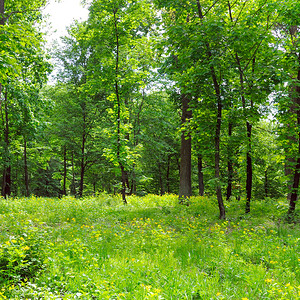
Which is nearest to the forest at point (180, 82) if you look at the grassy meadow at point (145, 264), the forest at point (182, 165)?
the forest at point (182, 165)

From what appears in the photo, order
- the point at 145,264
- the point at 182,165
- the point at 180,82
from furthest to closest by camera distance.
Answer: the point at 182,165, the point at 180,82, the point at 145,264

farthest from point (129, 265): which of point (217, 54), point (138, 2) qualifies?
point (138, 2)

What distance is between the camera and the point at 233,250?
5242mm

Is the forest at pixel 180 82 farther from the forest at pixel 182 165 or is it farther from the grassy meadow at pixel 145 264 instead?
the grassy meadow at pixel 145 264

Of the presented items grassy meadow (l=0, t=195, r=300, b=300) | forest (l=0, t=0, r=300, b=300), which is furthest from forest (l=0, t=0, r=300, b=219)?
grassy meadow (l=0, t=195, r=300, b=300)

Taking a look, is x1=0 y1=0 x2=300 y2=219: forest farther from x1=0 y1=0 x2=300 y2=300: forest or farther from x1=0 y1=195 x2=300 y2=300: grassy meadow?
x1=0 y1=195 x2=300 y2=300: grassy meadow

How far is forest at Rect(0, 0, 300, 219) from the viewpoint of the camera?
7.47 m

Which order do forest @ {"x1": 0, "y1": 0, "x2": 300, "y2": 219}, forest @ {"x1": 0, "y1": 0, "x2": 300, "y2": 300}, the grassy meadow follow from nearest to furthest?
the grassy meadow
forest @ {"x1": 0, "y1": 0, "x2": 300, "y2": 300}
forest @ {"x1": 0, "y1": 0, "x2": 300, "y2": 219}

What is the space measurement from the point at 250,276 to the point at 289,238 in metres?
2.76

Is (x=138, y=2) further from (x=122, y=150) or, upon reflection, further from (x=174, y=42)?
(x=122, y=150)

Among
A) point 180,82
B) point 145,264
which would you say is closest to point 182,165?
point 180,82

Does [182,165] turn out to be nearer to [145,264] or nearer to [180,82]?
[180,82]

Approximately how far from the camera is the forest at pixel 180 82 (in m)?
7.47

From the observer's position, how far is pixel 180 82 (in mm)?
8242
